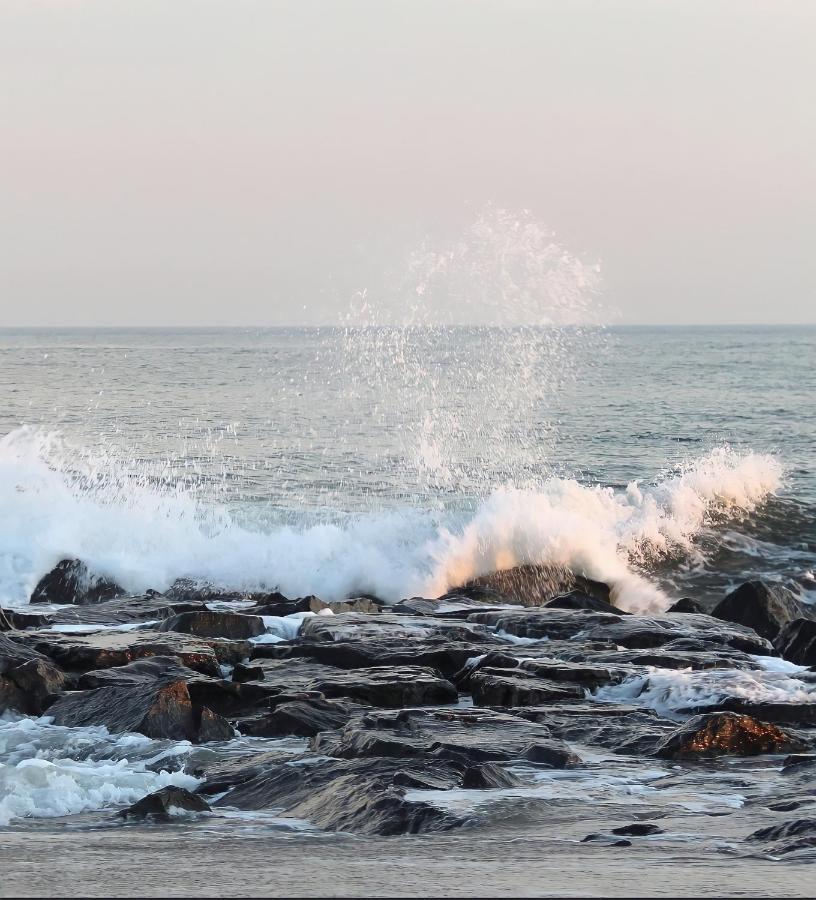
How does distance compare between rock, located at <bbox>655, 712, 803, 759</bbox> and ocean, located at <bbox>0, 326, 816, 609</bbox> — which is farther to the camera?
ocean, located at <bbox>0, 326, 816, 609</bbox>

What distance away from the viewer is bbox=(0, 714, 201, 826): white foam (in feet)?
25.1

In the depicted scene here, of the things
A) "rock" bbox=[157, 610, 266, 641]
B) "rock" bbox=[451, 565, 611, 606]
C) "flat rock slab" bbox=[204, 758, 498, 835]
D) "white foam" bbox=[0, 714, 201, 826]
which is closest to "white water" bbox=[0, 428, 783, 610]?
"rock" bbox=[451, 565, 611, 606]

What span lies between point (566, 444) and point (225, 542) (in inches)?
718

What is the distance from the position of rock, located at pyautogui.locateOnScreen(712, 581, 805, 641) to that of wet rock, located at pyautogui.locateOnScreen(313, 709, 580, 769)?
6266mm

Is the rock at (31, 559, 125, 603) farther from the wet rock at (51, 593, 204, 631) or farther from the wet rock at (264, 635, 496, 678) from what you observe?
the wet rock at (264, 635, 496, 678)

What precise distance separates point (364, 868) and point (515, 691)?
5.00 meters

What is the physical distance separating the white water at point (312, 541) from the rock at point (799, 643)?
689 cm

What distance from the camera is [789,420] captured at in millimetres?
46562

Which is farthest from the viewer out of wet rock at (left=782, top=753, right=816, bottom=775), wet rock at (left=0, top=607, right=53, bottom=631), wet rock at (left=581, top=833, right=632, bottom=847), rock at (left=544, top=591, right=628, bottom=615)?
rock at (left=544, top=591, right=628, bottom=615)

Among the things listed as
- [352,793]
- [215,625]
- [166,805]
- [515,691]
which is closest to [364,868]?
[352,793]

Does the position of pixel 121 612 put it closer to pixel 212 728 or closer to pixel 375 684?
pixel 375 684

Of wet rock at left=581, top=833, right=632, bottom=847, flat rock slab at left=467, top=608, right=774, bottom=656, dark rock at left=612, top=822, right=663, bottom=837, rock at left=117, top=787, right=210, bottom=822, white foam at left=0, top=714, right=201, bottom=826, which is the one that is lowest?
flat rock slab at left=467, top=608, right=774, bottom=656

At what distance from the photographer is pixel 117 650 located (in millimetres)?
11609

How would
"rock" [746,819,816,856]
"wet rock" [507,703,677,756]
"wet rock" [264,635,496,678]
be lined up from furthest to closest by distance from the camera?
1. "wet rock" [264,635,496,678]
2. "wet rock" [507,703,677,756]
3. "rock" [746,819,816,856]
